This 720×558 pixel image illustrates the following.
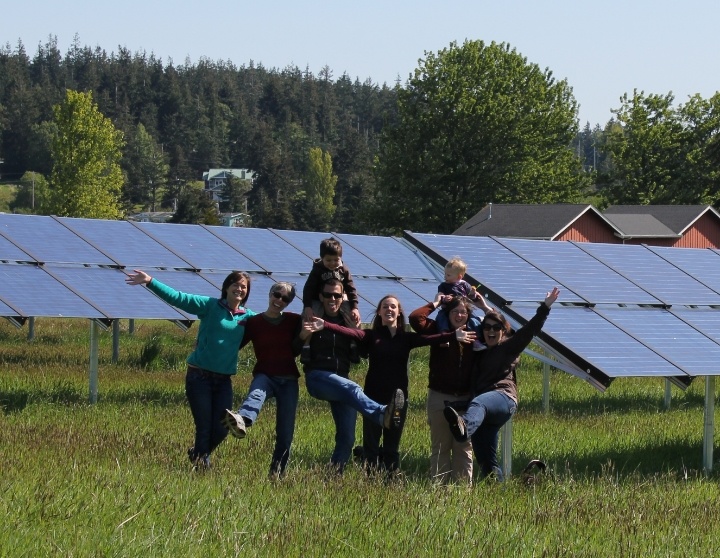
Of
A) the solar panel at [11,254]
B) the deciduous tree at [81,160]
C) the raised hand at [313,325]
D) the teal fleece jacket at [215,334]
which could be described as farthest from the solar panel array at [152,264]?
the deciduous tree at [81,160]

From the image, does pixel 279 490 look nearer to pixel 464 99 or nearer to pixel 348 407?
pixel 348 407

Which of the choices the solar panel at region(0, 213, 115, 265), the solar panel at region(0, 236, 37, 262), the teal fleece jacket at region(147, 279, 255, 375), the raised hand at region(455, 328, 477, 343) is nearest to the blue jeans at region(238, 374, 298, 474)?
the teal fleece jacket at region(147, 279, 255, 375)

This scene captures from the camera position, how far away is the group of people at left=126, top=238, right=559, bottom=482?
10.5m

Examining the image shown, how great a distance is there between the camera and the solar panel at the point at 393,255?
21.2 metres

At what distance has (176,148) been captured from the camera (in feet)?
525

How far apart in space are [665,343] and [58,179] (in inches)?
2745

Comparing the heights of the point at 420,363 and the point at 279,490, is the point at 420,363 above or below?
below

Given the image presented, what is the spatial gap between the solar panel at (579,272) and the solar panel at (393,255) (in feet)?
16.1

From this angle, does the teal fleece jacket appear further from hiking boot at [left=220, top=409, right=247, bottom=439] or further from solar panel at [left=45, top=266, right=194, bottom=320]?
solar panel at [left=45, top=266, right=194, bottom=320]

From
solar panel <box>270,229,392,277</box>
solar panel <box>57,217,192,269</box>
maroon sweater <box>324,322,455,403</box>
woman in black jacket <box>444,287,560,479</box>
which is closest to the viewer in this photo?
woman in black jacket <box>444,287,560,479</box>

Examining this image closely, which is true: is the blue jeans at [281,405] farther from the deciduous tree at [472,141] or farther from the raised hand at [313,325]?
the deciduous tree at [472,141]

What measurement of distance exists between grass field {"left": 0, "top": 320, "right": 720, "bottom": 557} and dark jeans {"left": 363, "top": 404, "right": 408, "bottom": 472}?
0.19 m

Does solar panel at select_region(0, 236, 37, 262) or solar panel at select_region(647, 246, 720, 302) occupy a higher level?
solar panel at select_region(647, 246, 720, 302)

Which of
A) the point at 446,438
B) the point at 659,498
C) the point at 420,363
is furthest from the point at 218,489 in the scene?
the point at 420,363
